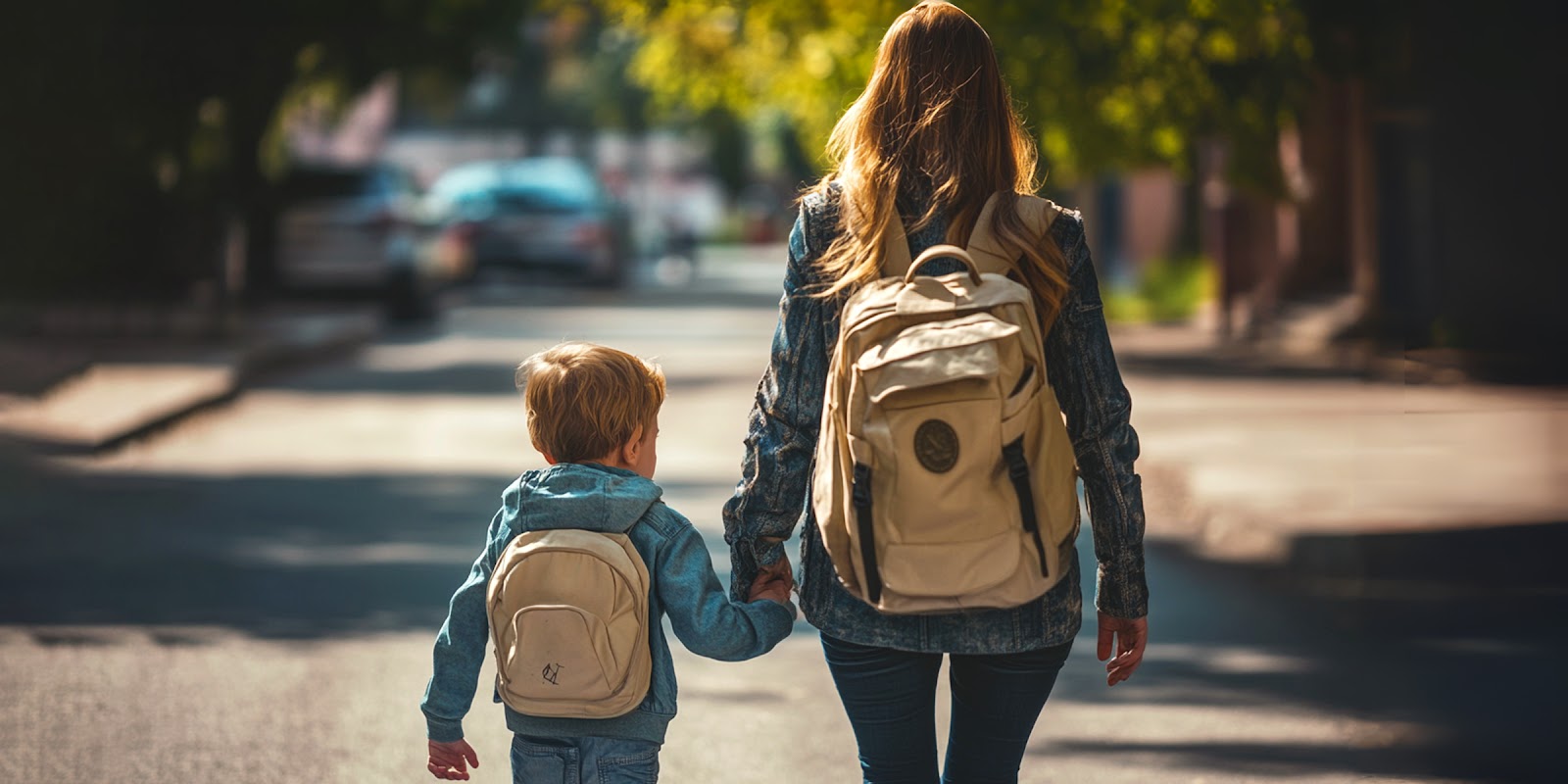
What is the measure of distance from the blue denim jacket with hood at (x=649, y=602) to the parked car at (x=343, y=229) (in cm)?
2070

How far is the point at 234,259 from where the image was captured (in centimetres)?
2156

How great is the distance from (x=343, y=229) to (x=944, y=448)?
21.4 m

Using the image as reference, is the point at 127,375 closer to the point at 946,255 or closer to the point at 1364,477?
the point at 1364,477

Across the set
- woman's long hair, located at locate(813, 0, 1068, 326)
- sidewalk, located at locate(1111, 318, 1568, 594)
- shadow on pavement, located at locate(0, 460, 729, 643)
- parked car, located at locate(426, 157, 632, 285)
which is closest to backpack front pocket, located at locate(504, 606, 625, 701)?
woman's long hair, located at locate(813, 0, 1068, 326)

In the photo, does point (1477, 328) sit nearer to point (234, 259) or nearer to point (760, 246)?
point (234, 259)

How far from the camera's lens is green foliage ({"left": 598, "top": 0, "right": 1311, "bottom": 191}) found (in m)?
15.5

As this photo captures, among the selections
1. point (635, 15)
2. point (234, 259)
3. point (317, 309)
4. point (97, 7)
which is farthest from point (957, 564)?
point (317, 309)

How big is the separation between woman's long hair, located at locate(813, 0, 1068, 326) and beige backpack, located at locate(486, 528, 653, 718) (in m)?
0.54

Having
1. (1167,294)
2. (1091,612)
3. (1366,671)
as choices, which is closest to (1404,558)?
(1091,612)

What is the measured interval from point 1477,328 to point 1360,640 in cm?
961

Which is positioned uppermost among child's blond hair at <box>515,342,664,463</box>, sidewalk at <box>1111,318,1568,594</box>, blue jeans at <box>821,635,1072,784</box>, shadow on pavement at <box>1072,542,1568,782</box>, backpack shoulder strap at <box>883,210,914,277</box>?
backpack shoulder strap at <box>883,210,914,277</box>

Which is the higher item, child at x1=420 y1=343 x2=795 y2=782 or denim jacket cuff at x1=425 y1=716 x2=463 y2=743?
child at x1=420 y1=343 x2=795 y2=782

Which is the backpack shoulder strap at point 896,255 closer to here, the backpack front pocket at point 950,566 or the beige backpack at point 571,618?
the backpack front pocket at point 950,566

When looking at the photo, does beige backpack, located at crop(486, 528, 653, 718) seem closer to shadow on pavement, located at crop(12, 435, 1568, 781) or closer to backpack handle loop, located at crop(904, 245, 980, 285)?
backpack handle loop, located at crop(904, 245, 980, 285)
